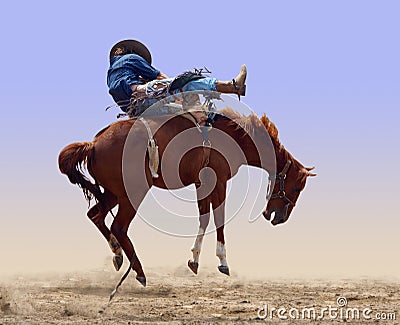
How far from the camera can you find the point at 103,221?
8.97 metres

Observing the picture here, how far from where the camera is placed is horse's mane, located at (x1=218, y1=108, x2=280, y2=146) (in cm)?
932

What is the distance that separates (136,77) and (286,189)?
233cm

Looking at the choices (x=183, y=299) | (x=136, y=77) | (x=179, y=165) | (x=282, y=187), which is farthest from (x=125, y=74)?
(x=183, y=299)

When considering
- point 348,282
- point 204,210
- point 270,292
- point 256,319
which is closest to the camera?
point 256,319

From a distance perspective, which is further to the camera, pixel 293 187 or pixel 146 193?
pixel 293 187

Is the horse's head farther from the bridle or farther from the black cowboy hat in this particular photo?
the black cowboy hat

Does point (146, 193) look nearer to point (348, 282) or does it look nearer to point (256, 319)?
point (256, 319)

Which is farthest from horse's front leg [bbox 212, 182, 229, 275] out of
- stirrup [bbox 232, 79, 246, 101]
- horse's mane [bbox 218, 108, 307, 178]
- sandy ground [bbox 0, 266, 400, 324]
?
stirrup [bbox 232, 79, 246, 101]

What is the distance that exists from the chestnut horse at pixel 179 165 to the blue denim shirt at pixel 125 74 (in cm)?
64

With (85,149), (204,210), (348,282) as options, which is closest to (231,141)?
(204,210)

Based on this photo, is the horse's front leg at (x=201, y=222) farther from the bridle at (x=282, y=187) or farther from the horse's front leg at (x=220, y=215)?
the bridle at (x=282, y=187)

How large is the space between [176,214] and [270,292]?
1.87 m

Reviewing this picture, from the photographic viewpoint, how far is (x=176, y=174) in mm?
8734

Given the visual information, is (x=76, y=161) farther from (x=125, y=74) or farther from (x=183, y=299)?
(x=183, y=299)
